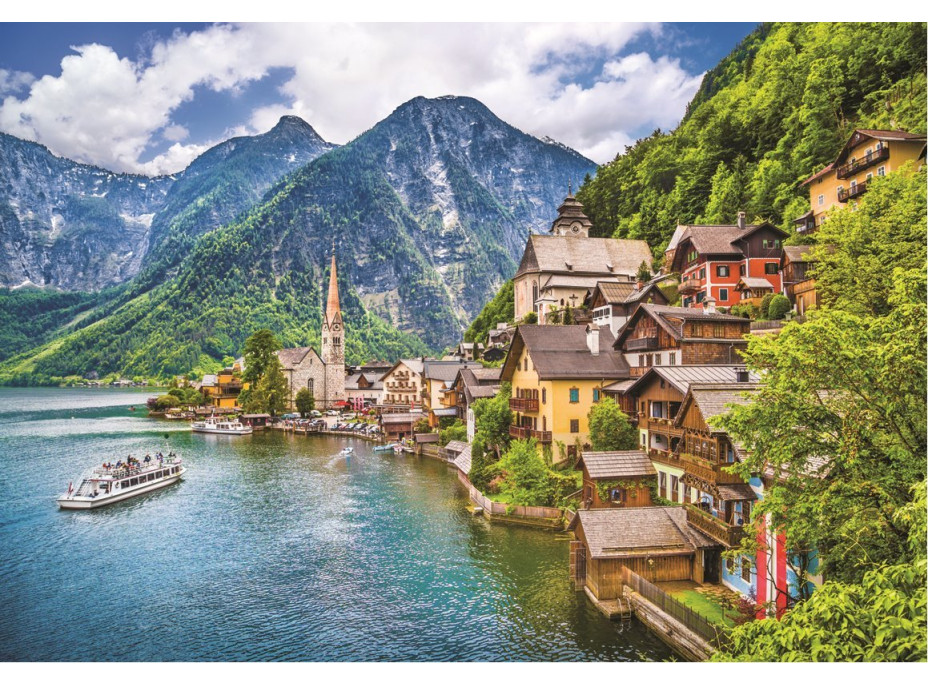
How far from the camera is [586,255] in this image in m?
61.0

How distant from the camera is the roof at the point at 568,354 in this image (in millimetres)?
28438

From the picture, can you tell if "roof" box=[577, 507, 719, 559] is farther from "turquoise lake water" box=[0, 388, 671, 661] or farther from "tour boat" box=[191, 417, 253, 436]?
"tour boat" box=[191, 417, 253, 436]

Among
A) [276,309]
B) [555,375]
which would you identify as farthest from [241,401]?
[276,309]

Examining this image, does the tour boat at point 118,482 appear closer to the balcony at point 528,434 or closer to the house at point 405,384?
the balcony at point 528,434

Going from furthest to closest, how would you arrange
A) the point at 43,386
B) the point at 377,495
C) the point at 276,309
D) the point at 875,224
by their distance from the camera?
the point at 276,309
the point at 43,386
the point at 377,495
the point at 875,224

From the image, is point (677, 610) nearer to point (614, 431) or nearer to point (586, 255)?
point (614, 431)

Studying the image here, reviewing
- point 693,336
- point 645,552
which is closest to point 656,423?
point 693,336

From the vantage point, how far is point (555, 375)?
91.9ft

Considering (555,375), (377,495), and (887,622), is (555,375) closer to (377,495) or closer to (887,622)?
(377,495)

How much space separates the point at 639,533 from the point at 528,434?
12979mm

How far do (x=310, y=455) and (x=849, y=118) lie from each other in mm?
47441

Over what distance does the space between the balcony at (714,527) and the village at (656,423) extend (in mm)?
46

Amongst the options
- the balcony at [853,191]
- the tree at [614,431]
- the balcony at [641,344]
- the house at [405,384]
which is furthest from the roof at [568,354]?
the house at [405,384]

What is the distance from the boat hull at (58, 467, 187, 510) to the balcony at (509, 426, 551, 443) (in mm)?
21597
